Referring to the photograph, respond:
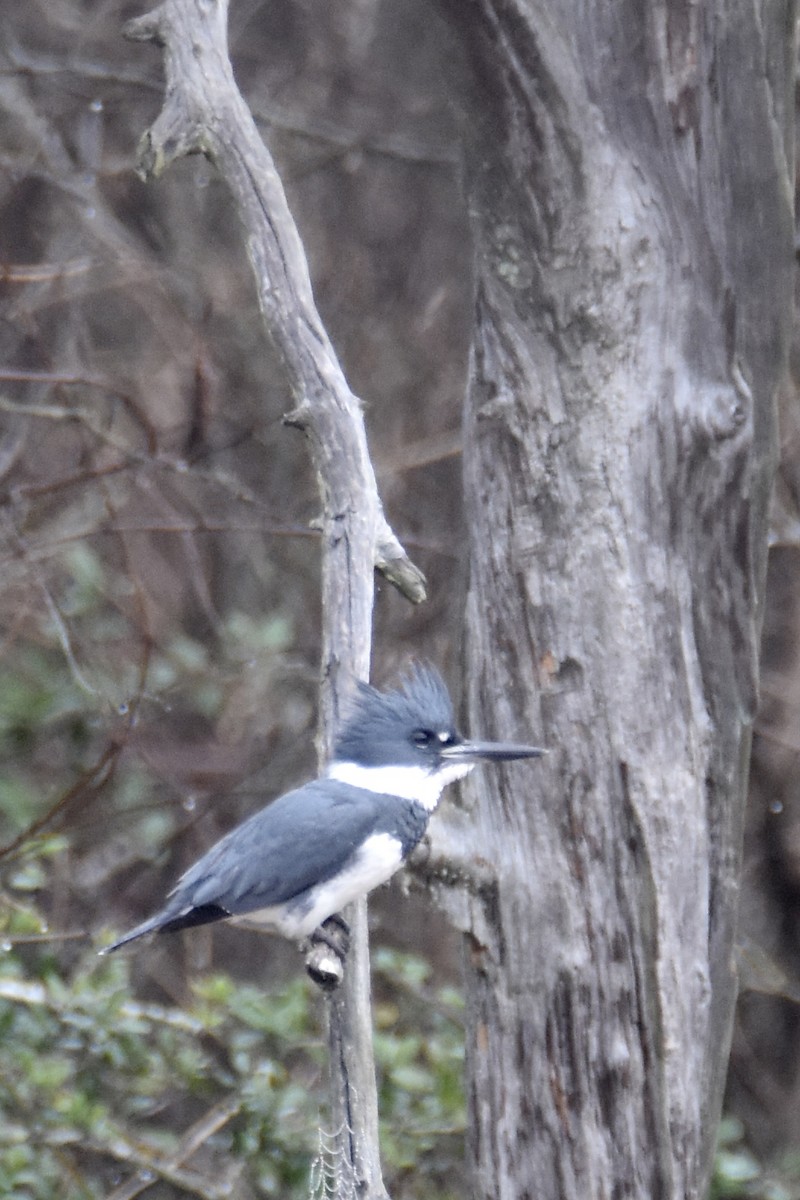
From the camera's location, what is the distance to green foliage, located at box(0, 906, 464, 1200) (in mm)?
3436

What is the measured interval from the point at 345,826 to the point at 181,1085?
4.98 ft

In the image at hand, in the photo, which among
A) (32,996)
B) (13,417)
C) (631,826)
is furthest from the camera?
(13,417)

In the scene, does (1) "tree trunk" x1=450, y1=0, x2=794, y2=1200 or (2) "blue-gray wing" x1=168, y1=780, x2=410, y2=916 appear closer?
(2) "blue-gray wing" x1=168, y1=780, x2=410, y2=916

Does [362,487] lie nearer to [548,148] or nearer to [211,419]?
[548,148]

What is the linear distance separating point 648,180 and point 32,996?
82.3 inches

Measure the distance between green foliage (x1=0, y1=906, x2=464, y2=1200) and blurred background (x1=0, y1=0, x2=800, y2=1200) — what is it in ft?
0.81

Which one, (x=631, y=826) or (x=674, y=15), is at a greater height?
(x=674, y=15)

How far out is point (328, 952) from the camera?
2.20 metres

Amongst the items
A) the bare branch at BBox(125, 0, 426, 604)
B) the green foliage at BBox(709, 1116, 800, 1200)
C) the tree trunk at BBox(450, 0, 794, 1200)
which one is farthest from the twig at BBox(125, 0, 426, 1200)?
the green foliage at BBox(709, 1116, 800, 1200)

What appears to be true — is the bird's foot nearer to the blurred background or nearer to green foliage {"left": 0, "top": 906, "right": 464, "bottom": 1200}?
green foliage {"left": 0, "top": 906, "right": 464, "bottom": 1200}

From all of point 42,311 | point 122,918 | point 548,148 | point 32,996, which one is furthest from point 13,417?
point 548,148

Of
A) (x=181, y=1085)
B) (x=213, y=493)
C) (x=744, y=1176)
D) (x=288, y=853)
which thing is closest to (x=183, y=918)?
(x=288, y=853)

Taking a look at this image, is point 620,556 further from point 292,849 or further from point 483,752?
point 292,849

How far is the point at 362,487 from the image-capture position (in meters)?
2.24
